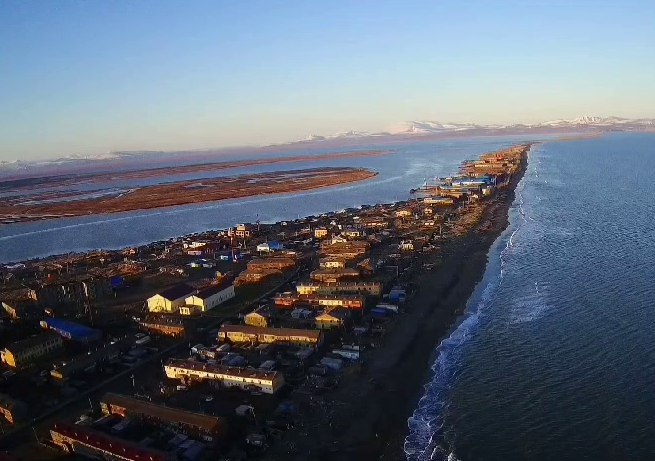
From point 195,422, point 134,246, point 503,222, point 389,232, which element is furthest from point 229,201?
point 195,422

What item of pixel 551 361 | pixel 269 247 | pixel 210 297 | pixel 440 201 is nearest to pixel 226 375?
pixel 210 297

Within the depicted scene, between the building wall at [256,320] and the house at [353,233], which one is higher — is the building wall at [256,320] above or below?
below

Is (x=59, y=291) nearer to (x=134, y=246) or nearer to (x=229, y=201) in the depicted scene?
(x=134, y=246)

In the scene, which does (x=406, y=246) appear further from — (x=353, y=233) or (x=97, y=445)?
(x=97, y=445)

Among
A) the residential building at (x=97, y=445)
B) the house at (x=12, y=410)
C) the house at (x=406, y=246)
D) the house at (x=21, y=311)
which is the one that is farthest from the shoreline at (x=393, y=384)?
the house at (x=21, y=311)

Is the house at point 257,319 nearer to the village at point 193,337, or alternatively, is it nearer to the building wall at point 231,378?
the village at point 193,337

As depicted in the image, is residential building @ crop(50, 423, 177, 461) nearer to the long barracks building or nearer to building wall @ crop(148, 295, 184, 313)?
building wall @ crop(148, 295, 184, 313)
